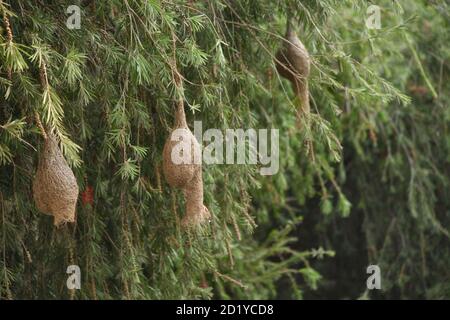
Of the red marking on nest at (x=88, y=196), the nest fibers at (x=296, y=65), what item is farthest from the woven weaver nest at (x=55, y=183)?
the nest fibers at (x=296, y=65)

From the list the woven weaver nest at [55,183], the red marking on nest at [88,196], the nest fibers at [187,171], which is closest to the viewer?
the woven weaver nest at [55,183]

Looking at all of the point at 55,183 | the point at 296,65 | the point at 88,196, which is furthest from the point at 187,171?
the point at 296,65

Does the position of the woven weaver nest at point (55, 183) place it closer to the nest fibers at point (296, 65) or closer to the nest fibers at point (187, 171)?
the nest fibers at point (187, 171)

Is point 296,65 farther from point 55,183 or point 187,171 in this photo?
point 55,183

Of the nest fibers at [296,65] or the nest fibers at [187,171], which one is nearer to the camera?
the nest fibers at [187,171]

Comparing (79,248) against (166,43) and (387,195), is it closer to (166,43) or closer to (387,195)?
(166,43)

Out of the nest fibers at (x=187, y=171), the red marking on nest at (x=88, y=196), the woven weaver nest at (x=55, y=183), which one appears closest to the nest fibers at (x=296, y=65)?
the nest fibers at (x=187, y=171)

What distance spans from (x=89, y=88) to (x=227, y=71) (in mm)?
593

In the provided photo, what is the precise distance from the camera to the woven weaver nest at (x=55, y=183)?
7.87ft

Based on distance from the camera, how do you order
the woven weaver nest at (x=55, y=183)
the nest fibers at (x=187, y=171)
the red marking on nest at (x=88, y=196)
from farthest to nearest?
the red marking on nest at (x=88, y=196) → the nest fibers at (x=187, y=171) → the woven weaver nest at (x=55, y=183)

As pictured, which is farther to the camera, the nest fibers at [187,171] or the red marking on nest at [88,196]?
the red marking on nest at [88,196]

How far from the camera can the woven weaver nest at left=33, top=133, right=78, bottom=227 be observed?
7.87ft

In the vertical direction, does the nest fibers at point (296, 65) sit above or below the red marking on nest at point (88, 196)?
above

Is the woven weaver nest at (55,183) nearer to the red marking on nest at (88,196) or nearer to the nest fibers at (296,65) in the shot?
the red marking on nest at (88,196)
